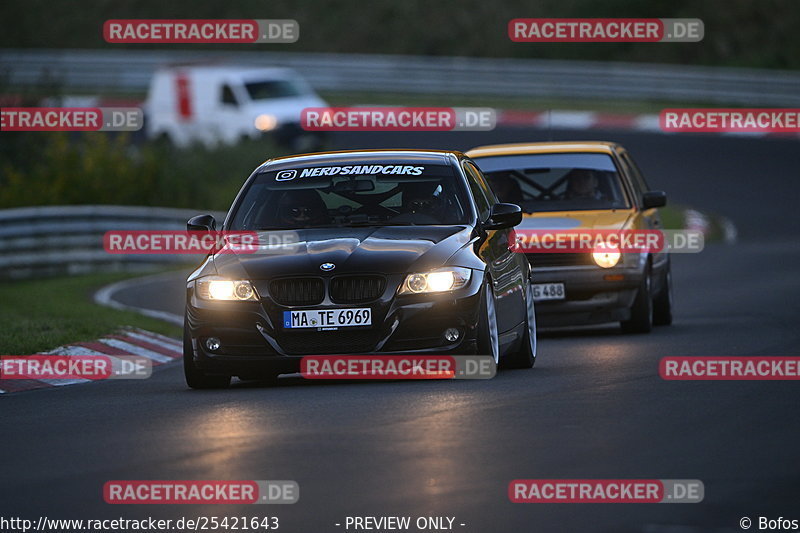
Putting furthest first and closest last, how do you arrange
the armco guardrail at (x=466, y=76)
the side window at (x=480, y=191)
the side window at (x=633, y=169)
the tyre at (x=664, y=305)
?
the armco guardrail at (x=466, y=76) < the side window at (x=633, y=169) < the tyre at (x=664, y=305) < the side window at (x=480, y=191)

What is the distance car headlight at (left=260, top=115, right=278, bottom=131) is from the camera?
37.3 meters

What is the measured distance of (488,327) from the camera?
1118 cm

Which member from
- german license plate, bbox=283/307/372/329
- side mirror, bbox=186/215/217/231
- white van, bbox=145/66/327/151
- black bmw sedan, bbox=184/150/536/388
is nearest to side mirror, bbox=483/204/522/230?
black bmw sedan, bbox=184/150/536/388

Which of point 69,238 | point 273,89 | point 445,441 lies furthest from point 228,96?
point 445,441

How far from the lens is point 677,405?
32.2 feet

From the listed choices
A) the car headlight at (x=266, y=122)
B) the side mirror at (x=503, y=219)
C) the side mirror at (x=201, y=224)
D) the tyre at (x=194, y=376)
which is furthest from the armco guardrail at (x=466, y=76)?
the tyre at (x=194, y=376)

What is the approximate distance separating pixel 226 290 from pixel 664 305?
20.4 feet

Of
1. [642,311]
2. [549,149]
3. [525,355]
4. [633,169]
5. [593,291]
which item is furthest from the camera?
[633,169]

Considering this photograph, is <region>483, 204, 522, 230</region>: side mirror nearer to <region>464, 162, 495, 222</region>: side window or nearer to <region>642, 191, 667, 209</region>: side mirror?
<region>464, 162, 495, 222</region>: side window

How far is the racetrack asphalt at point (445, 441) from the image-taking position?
22.9 feet

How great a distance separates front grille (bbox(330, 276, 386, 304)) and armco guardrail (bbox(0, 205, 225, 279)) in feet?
49.0

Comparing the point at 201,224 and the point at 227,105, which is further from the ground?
the point at 227,105

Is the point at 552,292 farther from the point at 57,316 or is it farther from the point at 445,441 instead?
the point at 445,441

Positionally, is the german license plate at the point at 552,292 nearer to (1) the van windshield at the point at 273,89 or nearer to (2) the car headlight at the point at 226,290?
(2) the car headlight at the point at 226,290
